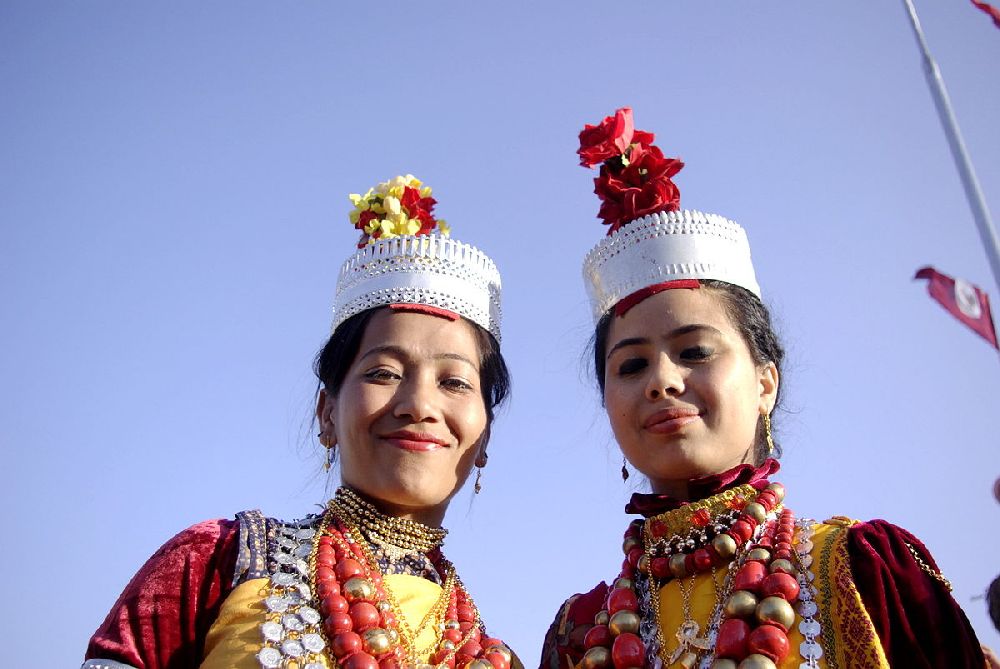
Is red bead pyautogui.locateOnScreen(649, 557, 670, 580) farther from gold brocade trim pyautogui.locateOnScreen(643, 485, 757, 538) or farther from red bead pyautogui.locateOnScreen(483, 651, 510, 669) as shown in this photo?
red bead pyautogui.locateOnScreen(483, 651, 510, 669)

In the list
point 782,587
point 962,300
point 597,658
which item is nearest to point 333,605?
point 597,658

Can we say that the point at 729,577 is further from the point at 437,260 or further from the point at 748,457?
the point at 437,260

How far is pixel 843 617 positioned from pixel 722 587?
470 millimetres

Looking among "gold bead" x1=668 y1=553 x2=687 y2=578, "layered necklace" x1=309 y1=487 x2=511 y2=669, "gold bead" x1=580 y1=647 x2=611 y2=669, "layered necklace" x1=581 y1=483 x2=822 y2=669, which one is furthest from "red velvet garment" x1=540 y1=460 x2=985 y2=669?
"layered necklace" x1=309 y1=487 x2=511 y2=669

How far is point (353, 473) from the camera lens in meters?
3.91

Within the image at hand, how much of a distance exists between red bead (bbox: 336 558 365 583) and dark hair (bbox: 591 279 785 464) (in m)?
1.28

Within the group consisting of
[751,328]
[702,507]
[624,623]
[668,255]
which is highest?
[668,255]

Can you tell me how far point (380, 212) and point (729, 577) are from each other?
2.44 metres

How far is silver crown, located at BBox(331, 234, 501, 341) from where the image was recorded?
13.9ft

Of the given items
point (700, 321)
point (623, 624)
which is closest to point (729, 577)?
point (623, 624)

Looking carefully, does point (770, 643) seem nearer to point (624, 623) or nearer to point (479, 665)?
point (624, 623)

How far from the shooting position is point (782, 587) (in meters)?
3.13

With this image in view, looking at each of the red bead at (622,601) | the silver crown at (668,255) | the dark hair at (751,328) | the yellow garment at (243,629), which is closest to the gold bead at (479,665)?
the yellow garment at (243,629)

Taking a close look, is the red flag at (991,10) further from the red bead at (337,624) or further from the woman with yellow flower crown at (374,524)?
the red bead at (337,624)
